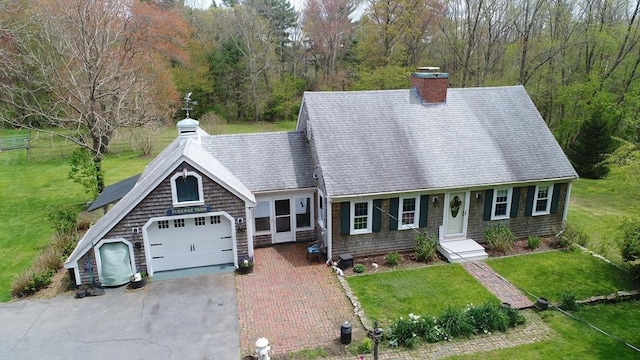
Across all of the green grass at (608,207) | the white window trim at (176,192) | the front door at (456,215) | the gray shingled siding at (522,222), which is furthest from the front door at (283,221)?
the green grass at (608,207)

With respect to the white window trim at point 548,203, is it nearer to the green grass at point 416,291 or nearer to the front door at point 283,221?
the green grass at point 416,291

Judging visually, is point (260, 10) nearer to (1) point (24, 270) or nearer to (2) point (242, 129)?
(2) point (242, 129)

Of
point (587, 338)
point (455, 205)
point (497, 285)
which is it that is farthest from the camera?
point (455, 205)

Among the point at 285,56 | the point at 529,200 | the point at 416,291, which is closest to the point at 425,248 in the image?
the point at 416,291

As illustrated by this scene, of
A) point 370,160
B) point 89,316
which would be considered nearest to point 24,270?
point 89,316

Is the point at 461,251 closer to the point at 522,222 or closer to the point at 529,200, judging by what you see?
the point at 522,222

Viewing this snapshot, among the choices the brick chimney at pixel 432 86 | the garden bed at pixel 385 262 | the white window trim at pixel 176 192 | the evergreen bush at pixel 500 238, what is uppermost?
the brick chimney at pixel 432 86

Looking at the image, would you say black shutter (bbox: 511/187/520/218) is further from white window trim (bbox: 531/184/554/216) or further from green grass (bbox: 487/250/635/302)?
green grass (bbox: 487/250/635/302)
